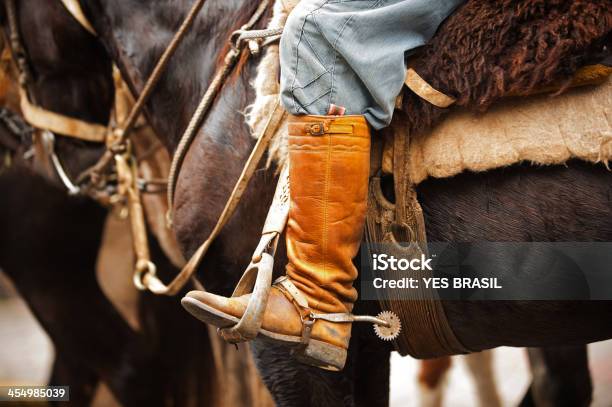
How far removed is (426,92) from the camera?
1.80 m

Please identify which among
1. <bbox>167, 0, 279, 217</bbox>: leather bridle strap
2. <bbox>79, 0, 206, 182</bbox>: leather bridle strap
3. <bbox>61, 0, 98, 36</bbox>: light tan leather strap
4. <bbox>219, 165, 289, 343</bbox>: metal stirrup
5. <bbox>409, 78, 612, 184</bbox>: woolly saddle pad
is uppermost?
<bbox>61, 0, 98, 36</bbox>: light tan leather strap

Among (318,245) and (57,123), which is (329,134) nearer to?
(318,245)

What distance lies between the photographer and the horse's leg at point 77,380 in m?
3.95

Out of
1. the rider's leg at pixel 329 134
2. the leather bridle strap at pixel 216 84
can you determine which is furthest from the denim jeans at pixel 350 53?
the leather bridle strap at pixel 216 84

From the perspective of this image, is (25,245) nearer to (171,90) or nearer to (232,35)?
(171,90)

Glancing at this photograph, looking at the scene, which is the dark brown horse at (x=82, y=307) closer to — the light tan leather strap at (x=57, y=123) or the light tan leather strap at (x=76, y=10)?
the light tan leather strap at (x=57, y=123)

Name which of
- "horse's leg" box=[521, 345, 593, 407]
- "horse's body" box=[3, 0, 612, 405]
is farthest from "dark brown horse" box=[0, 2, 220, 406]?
"horse's leg" box=[521, 345, 593, 407]

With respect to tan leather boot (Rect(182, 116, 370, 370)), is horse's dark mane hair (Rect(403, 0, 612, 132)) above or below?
above

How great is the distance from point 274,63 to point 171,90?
486mm

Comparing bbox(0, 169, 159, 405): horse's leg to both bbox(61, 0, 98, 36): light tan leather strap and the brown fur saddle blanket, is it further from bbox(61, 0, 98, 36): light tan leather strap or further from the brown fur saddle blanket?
the brown fur saddle blanket

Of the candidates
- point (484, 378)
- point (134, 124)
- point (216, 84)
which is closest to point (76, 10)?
point (134, 124)

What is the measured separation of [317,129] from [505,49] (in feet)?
1.48

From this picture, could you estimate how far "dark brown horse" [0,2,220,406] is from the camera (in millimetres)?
3697

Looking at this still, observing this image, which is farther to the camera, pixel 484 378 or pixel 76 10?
pixel 484 378
